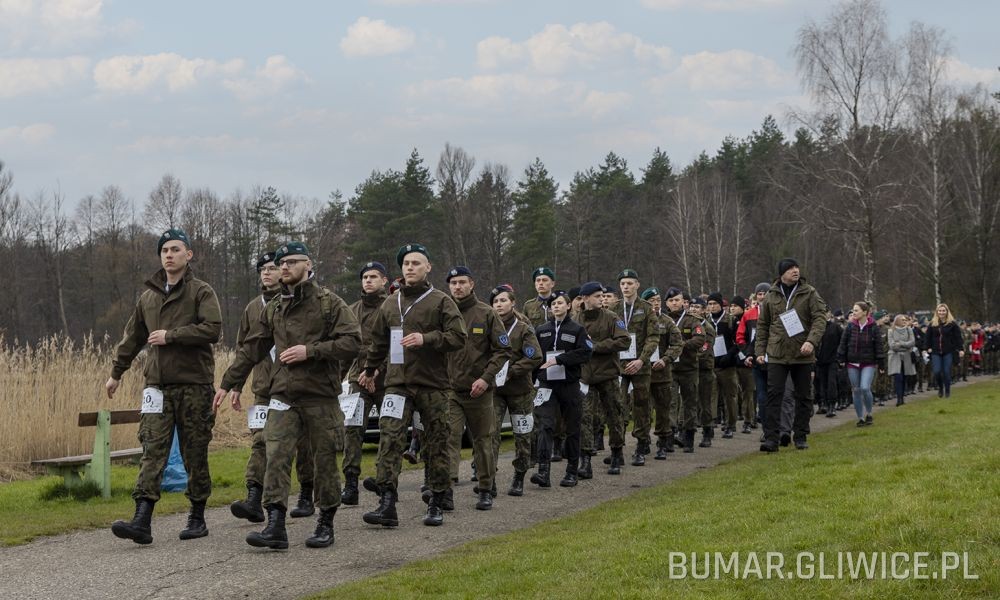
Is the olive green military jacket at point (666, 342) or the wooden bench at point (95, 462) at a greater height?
the olive green military jacket at point (666, 342)

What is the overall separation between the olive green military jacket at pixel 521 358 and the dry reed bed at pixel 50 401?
4.64 meters

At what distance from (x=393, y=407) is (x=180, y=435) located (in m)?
1.70

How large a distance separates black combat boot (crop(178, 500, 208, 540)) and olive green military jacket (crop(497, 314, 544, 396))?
3.69m

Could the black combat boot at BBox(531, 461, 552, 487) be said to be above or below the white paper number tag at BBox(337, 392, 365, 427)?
below

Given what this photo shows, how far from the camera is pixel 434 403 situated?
8609 mm

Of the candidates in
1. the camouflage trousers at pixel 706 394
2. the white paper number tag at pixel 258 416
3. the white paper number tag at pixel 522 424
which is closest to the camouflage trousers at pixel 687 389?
the camouflage trousers at pixel 706 394

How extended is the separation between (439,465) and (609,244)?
6415 cm

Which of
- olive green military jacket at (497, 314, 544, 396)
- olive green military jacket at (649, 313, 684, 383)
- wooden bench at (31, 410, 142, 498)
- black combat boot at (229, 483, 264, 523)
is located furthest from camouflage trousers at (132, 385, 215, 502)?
olive green military jacket at (649, 313, 684, 383)

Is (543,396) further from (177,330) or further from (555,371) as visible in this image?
(177,330)

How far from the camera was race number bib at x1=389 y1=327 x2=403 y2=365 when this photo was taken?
859cm

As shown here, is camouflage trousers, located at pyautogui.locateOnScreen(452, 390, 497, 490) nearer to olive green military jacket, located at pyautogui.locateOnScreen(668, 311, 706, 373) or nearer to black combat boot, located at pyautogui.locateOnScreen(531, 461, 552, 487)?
black combat boot, located at pyautogui.locateOnScreen(531, 461, 552, 487)

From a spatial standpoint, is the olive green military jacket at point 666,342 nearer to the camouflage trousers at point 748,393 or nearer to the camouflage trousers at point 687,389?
the camouflage trousers at point 687,389

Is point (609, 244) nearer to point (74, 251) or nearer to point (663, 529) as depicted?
point (74, 251)

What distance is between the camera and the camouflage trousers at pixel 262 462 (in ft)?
27.7
